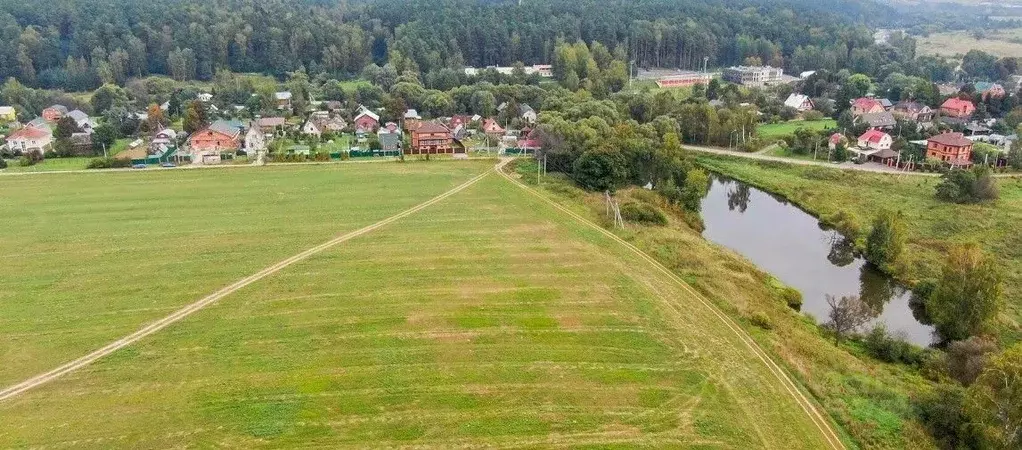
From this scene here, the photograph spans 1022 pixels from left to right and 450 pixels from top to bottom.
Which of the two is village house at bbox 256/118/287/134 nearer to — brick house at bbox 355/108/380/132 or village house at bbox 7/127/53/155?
brick house at bbox 355/108/380/132

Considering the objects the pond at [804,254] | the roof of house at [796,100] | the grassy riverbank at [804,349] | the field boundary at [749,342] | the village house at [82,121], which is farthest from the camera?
the roof of house at [796,100]

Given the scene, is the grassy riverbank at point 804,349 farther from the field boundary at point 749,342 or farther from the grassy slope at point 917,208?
the grassy slope at point 917,208

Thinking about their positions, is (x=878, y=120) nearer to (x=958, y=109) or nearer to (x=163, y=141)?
(x=958, y=109)

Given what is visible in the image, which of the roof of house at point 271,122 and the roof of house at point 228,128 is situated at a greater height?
the roof of house at point 271,122

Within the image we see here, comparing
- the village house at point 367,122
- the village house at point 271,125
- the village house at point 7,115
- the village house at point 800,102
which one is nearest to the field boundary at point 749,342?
the village house at point 367,122

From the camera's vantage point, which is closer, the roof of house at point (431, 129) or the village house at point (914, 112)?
the roof of house at point (431, 129)

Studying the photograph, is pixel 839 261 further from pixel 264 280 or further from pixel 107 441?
pixel 107 441
